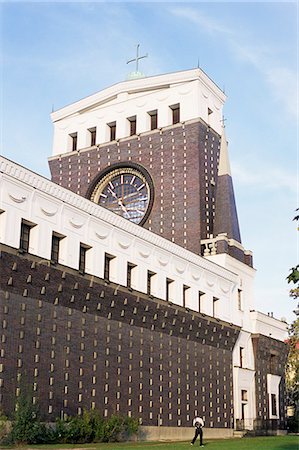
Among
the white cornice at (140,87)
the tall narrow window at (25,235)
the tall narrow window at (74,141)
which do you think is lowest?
the tall narrow window at (25,235)

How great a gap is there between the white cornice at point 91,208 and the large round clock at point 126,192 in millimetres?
10742

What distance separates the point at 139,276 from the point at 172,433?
35.7 feet

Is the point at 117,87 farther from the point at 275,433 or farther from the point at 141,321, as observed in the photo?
the point at 275,433

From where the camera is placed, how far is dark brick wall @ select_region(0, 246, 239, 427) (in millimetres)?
29750

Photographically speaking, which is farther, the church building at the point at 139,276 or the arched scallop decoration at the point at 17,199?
the church building at the point at 139,276

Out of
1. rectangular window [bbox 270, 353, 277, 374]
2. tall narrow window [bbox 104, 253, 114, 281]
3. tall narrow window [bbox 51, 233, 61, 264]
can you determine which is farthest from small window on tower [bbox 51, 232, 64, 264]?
rectangular window [bbox 270, 353, 277, 374]

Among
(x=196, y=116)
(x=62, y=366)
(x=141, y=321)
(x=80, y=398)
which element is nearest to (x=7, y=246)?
(x=62, y=366)

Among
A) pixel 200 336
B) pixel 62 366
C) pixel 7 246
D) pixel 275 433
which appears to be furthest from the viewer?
pixel 275 433

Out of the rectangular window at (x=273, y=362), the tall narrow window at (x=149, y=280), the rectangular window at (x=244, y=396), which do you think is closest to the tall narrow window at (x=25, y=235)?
the tall narrow window at (x=149, y=280)

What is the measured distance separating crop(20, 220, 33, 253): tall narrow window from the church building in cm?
6

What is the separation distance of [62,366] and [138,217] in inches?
996

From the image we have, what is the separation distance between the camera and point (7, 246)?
96.7 ft

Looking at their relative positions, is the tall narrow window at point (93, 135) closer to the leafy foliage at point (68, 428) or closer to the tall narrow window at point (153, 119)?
the tall narrow window at point (153, 119)

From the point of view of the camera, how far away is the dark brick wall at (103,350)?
29.8m
